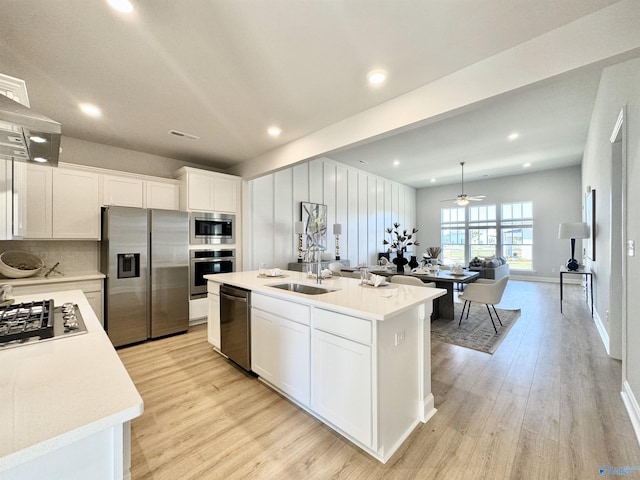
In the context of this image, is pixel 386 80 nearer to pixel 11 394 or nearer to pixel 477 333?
pixel 11 394

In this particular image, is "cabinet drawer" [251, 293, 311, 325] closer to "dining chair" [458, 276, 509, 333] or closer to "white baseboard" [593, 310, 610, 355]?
"dining chair" [458, 276, 509, 333]

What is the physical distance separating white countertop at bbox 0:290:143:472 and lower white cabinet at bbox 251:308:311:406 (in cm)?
125

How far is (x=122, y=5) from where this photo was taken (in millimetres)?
1709

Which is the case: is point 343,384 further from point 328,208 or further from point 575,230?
point 575,230

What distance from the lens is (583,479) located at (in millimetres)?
1541

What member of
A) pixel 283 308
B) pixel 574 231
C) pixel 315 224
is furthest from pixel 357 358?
pixel 574 231

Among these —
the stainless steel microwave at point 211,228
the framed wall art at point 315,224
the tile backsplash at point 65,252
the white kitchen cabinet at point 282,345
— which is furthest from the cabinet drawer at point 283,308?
the framed wall art at point 315,224

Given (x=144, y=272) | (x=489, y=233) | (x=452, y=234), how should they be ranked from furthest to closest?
(x=452, y=234) < (x=489, y=233) < (x=144, y=272)

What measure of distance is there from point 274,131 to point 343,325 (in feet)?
9.17

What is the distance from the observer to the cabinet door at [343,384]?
170 cm

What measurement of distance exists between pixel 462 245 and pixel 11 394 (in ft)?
35.3

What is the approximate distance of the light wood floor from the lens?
1.64 meters

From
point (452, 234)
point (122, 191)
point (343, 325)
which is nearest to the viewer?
point (343, 325)

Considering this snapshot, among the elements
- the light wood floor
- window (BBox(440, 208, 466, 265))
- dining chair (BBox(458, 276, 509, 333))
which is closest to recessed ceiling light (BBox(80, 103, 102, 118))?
the light wood floor
